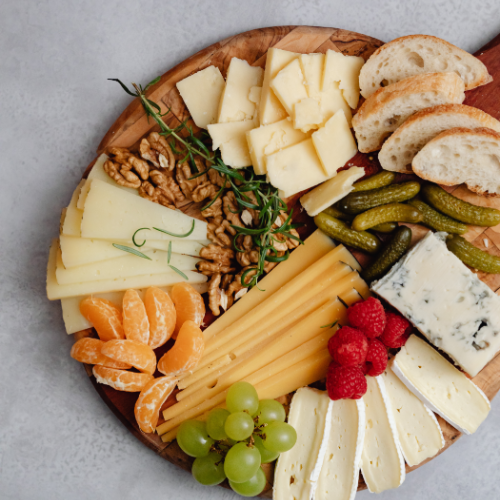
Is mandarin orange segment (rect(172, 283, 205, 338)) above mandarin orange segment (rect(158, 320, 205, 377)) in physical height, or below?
above

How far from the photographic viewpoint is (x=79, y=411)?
67.2 inches

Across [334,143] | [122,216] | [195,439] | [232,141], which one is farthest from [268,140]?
[195,439]

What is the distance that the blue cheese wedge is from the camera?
1.47m

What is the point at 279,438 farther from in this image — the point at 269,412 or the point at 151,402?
the point at 151,402

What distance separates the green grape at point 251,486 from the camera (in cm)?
141

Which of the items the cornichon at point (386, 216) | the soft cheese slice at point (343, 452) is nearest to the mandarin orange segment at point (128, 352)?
the soft cheese slice at point (343, 452)

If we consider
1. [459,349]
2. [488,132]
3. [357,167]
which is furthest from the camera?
[357,167]

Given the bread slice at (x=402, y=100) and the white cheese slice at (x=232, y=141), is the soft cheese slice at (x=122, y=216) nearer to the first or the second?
the white cheese slice at (x=232, y=141)

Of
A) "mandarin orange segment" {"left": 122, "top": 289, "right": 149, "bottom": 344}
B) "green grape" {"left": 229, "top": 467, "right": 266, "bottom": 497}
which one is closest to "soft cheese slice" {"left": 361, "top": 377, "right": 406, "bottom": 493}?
"green grape" {"left": 229, "top": 467, "right": 266, "bottom": 497}

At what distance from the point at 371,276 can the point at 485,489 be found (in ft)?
3.77

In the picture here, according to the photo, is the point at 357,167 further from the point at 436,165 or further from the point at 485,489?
the point at 485,489

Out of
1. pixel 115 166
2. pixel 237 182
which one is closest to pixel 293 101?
pixel 237 182

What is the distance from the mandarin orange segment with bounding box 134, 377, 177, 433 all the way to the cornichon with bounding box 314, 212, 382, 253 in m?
0.86

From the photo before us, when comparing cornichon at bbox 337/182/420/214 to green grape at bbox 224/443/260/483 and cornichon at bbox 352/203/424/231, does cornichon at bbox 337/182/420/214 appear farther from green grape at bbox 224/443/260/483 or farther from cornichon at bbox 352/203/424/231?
green grape at bbox 224/443/260/483
